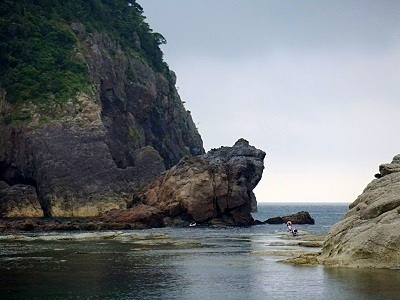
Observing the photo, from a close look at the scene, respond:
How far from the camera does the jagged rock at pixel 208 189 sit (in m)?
120

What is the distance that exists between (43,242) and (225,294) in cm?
4360

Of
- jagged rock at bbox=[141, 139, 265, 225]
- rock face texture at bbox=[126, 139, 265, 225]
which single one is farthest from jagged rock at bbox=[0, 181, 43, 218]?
jagged rock at bbox=[141, 139, 265, 225]

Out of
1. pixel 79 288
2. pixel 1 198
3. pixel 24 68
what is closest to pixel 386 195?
pixel 79 288

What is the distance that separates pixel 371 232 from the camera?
4369cm

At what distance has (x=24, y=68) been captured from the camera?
146 metres

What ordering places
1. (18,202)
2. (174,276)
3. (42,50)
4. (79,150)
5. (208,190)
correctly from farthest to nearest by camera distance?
(42,50) → (79,150) → (18,202) → (208,190) → (174,276)

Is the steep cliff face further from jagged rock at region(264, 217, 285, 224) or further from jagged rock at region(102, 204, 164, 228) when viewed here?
jagged rock at region(264, 217, 285, 224)

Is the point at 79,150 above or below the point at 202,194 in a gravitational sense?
above

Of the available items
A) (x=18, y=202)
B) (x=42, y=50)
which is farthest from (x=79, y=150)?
(x=42, y=50)

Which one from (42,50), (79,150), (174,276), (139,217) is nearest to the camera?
(174,276)

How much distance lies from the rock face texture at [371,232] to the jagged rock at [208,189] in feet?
222

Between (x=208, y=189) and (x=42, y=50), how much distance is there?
58268mm

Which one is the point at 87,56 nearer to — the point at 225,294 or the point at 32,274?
the point at 32,274

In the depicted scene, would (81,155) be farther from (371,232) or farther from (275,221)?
(371,232)
